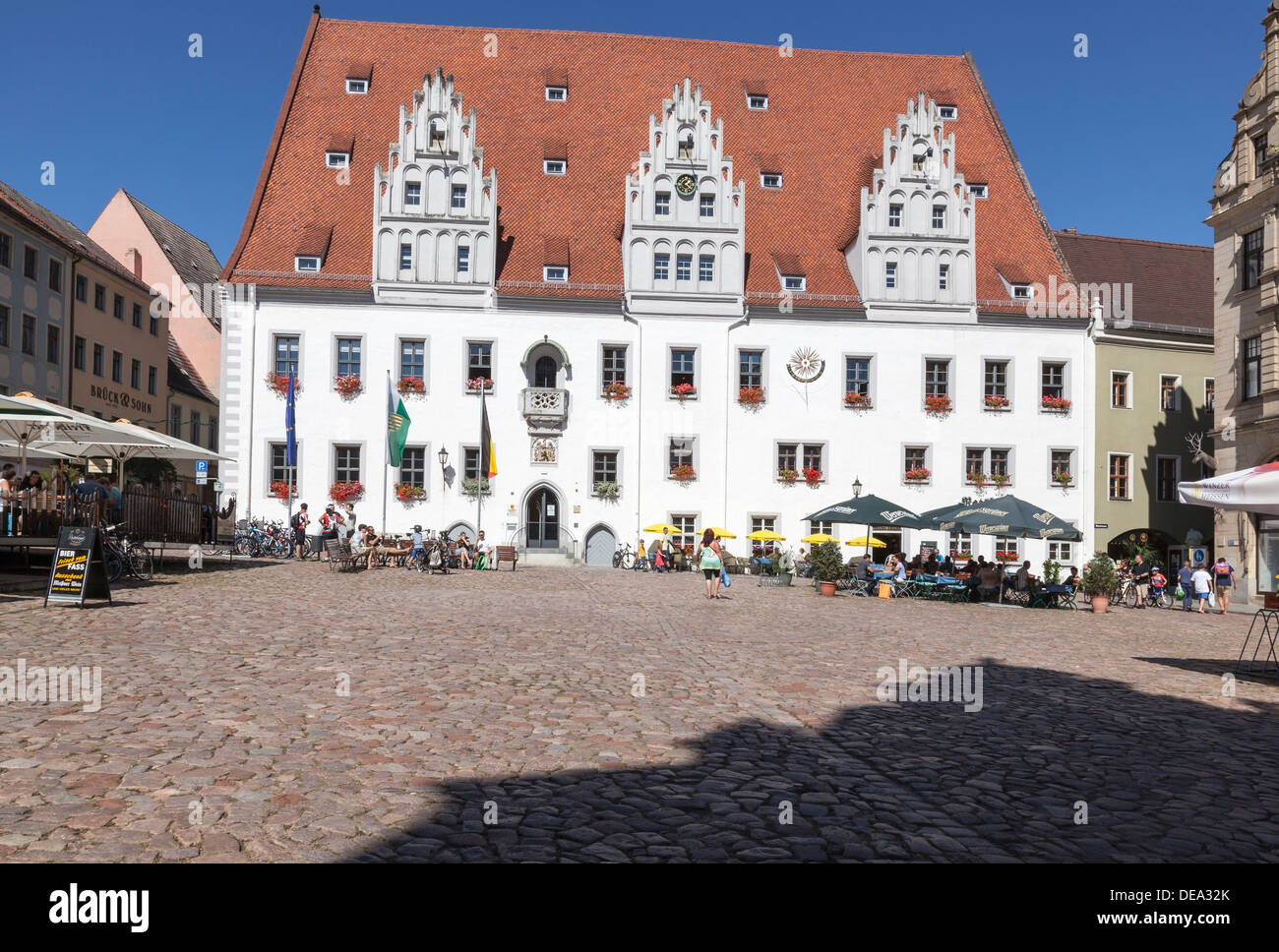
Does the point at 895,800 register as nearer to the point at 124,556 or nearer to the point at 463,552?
the point at 124,556

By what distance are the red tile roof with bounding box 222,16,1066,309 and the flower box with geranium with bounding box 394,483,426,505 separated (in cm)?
743

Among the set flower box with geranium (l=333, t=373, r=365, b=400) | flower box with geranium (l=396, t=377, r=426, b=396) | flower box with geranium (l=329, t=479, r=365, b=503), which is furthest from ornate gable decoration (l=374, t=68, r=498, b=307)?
flower box with geranium (l=329, t=479, r=365, b=503)

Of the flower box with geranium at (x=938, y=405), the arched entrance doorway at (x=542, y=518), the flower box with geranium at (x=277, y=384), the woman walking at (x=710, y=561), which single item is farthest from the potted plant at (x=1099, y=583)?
the flower box with geranium at (x=277, y=384)

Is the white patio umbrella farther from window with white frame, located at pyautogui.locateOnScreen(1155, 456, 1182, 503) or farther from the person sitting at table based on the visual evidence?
window with white frame, located at pyautogui.locateOnScreen(1155, 456, 1182, 503)

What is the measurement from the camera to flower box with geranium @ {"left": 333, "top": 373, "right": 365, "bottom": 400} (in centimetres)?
3647

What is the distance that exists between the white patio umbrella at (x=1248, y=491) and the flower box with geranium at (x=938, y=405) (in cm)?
2719

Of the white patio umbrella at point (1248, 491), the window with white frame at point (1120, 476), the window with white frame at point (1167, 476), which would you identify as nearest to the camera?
the white patio umbrella at point (1248, 491)

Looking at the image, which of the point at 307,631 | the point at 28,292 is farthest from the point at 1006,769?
the point at 28,292

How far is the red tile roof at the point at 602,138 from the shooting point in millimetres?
38562

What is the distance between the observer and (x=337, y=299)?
3684cm

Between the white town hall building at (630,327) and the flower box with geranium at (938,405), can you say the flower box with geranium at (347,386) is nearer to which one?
the white town hall building at (630,327)

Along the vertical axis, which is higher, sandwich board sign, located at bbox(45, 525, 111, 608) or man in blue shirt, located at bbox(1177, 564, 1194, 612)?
sandwich board sign, located at bbox(45, 525, 111, 608)

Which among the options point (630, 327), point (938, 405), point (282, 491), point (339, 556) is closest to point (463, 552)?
point (339, 556)

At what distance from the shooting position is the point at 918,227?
39188 mm
